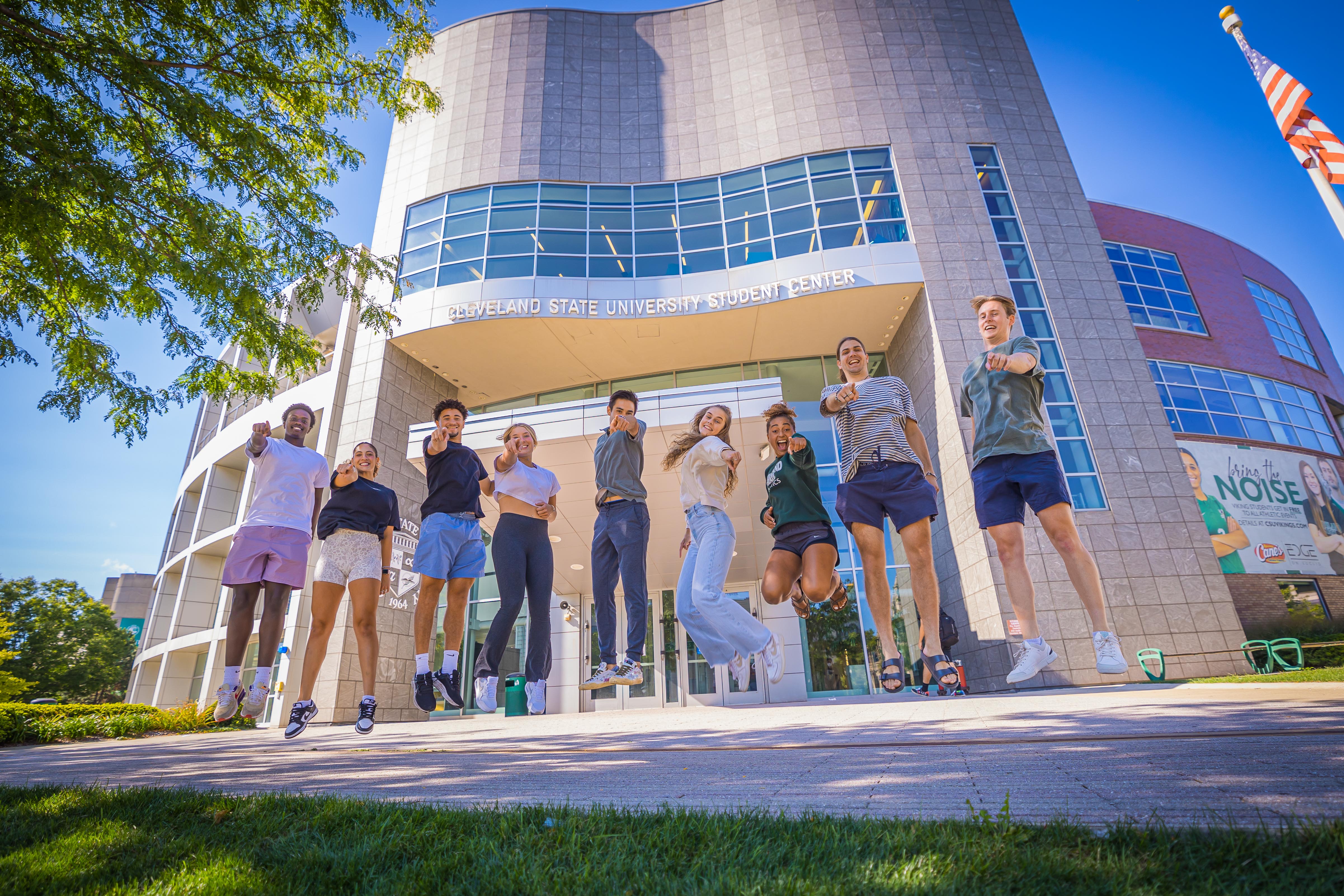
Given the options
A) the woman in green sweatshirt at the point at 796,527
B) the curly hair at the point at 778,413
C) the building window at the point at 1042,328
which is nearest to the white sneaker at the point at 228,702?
the woman in green sweatshirt at the point at 796,527

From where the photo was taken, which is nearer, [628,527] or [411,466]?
[628,527]

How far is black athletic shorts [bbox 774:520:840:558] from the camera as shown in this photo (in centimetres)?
621

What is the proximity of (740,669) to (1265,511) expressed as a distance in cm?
2599

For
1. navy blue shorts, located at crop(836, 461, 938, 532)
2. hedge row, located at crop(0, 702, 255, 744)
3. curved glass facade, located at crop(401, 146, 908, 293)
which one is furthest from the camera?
curved glass facade, located at crop(401, 146, 908, 293)

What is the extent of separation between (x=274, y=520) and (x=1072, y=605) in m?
15.3

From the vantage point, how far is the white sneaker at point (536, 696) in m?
6.23

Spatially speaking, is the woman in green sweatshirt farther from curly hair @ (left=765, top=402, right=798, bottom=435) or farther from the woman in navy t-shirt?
the woman in navy t-shirt

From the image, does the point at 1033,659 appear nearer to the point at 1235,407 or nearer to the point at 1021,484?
the point at 1021,484

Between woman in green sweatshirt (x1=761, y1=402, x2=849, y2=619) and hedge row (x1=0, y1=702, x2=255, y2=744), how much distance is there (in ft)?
31.2

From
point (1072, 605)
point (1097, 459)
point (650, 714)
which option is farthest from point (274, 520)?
point (1097, 459)

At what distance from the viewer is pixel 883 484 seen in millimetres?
5754

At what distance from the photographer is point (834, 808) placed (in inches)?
87.7

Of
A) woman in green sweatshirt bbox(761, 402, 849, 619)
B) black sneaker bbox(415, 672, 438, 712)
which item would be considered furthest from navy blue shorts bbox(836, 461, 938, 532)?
black sneaker bbox(415, 672, 438, 712)

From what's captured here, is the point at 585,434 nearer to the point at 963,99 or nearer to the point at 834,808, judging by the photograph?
the point at 834,808
